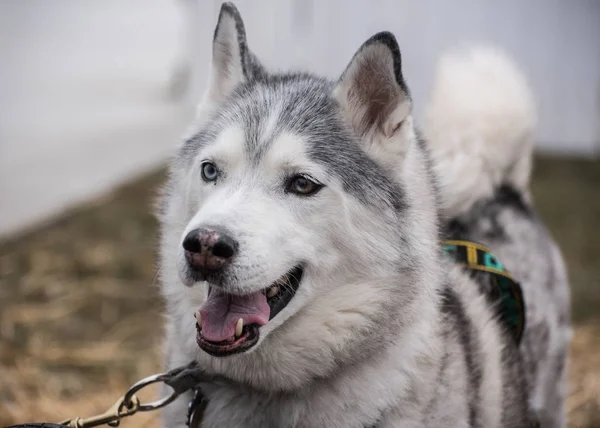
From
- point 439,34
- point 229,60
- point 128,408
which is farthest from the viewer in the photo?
point 439,34

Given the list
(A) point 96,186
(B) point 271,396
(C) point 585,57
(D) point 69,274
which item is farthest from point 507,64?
(C) point 585,57

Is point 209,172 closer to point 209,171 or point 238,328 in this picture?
point 209,171

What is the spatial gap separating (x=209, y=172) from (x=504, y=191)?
1477mm

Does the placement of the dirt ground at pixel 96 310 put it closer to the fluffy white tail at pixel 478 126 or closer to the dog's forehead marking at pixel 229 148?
the dog's forehead marking at pixel 229 148

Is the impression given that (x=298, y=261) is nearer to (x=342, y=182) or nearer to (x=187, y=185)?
(x=342, y=182)

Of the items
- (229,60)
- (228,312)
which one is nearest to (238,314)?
(228,312)

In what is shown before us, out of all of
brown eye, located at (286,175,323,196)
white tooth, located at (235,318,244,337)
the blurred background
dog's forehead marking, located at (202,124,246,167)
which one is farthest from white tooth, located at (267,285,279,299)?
the blurred background

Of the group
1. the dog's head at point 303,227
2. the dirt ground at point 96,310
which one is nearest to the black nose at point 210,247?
the dog's head at point 303,227

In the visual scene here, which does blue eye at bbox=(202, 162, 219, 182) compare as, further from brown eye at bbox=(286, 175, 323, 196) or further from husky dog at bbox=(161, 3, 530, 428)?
brown eye at bbox=(286, 175, 323, 196)

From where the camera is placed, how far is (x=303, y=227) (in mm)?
1892

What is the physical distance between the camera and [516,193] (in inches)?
118

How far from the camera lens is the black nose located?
67.2 inches

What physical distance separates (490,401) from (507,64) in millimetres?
1607

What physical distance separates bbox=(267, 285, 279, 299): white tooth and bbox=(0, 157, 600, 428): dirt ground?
2.70ft
